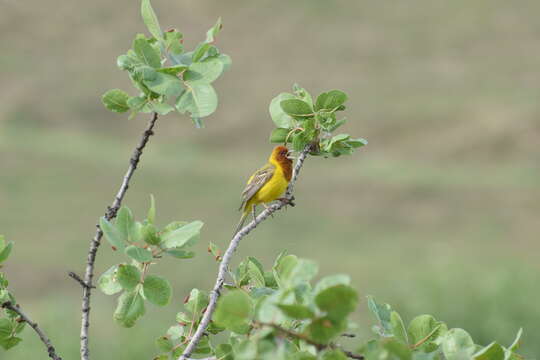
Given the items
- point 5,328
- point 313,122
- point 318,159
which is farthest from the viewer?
point 318,159


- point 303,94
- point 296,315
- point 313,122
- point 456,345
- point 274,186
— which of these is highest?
point 274,186

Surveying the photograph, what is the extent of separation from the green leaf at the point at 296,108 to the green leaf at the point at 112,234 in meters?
0.64

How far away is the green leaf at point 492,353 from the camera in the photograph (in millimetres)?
1734

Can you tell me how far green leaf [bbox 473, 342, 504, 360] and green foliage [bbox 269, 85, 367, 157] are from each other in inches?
33.0

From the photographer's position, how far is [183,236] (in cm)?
199

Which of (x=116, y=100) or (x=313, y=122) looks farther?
(x=313, y=122)

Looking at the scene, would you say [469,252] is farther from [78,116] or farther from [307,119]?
[307,119]

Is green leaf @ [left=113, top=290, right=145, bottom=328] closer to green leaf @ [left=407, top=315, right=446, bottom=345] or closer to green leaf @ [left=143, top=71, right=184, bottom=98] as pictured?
green leaf @ [left=143, top=71, right=184, bottom=98]

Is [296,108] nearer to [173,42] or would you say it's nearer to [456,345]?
[173,42]

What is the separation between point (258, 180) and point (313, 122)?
304 cm

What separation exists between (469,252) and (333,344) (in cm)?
2203

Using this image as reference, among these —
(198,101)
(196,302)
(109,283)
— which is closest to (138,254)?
(109,283)

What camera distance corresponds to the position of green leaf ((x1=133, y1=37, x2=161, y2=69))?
2.12 metres

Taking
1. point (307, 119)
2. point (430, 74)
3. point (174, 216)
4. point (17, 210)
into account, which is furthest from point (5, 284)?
point (430, 74)
